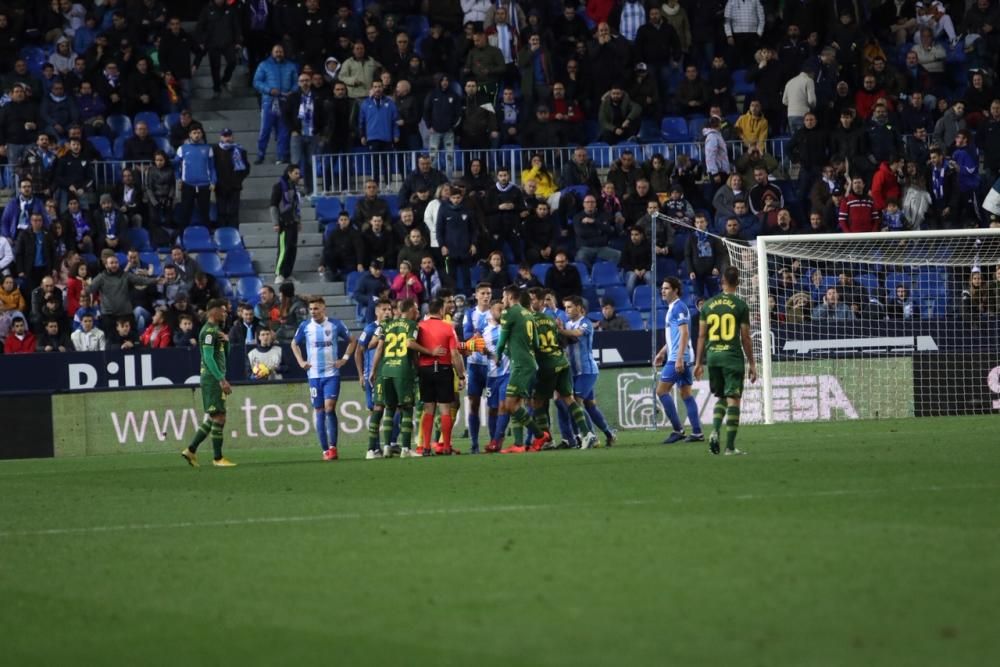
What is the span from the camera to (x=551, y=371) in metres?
18.9

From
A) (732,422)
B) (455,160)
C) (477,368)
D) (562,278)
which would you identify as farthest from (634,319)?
(732,422)

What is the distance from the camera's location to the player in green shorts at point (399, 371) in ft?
60.8

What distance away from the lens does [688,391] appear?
19609 millimetres

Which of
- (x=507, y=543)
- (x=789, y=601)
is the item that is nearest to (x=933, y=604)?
(x=789, y=601)

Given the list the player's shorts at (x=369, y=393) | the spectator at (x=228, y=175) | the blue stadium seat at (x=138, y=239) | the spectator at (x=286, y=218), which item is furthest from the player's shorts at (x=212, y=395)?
the spectator at (x=228, y=175)

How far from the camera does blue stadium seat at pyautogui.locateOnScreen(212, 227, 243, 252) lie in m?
27.5

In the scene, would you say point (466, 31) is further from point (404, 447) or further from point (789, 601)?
point (789, 601)

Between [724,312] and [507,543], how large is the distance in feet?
23.8

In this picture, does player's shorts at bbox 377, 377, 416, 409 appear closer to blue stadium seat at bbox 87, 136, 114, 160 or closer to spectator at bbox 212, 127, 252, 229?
→ spectator at bbox 212, 127, 252, 229

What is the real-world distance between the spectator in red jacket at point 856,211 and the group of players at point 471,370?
6548 millimetres

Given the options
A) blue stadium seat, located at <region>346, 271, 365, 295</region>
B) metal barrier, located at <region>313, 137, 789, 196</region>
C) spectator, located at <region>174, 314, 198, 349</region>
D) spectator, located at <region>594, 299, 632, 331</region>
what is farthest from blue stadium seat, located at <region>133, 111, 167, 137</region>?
spectator, located at <region>594, 299, 632, 331</region>

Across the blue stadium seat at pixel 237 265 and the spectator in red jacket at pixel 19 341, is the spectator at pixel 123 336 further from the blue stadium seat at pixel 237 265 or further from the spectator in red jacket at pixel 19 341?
the blue stadium seat at pixel 237 265

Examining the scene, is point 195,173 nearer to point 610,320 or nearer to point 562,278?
point 562,278

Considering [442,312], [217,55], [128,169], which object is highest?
[217,55]
